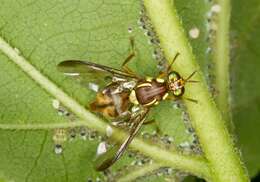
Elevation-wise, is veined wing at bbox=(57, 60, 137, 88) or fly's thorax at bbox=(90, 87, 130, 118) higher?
veined wing at bbox=(57, 60, 137, 88)

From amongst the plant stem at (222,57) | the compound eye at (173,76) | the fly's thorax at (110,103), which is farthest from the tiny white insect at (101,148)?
the plant stem at (222,57)

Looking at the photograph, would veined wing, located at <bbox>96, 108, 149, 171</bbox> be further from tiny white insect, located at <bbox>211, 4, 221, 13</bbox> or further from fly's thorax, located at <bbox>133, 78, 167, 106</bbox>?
tiny white insect, located at <bbox>211, 4, 221, 13</bbox>

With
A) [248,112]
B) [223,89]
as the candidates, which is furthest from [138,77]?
[248,112]

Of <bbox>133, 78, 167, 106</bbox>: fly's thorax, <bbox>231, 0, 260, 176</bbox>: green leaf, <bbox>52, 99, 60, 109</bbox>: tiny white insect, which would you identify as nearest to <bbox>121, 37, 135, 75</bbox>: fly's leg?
<bbox>133, 78, 167, 106</bbox>: fly's thorax

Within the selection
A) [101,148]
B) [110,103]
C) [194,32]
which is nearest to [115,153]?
[101,148]

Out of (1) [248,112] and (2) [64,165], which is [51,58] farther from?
(1) [248,112]

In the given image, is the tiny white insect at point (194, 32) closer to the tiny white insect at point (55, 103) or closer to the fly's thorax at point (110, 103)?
the fly's thorax at point (110, 103)

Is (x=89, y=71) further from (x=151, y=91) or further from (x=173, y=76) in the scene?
(x=173, y=76)

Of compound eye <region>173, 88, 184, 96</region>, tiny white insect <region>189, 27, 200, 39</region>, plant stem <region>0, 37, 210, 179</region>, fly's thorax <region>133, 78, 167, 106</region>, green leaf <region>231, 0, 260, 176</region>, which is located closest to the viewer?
plant stem <region>0, 37, 210, 179</region>
